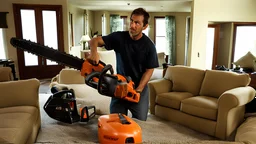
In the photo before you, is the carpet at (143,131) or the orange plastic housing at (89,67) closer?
the orange plastic housing at (89,67)

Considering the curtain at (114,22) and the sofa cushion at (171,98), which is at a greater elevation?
the curtain at (114,22)

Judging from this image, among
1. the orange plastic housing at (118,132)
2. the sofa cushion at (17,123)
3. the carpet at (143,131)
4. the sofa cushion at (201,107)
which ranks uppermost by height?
the orange plastic housing at (118,132)

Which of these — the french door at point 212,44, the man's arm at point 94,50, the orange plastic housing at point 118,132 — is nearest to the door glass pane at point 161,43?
the french door at point 212,44

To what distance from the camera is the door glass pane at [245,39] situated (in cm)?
612

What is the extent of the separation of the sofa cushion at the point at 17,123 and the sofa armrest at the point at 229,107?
2166 millimetres

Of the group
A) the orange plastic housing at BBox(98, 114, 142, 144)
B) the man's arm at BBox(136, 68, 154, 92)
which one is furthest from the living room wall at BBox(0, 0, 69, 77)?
the orange plastic housing at BBox(98, 114, 142, 144)

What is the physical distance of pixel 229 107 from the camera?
2398 millimetres

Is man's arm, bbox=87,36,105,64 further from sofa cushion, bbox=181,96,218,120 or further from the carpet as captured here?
sofa cushion, bbox=181,96,218,120

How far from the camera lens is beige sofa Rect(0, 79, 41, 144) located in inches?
70.1

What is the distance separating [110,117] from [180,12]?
861 centimetres

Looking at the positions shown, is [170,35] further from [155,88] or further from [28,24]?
[155,88]

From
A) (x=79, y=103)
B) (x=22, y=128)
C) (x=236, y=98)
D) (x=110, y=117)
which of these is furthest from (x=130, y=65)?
(x=79, y=103)

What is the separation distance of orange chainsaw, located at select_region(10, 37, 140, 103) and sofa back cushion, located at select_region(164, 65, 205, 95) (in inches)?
74.1

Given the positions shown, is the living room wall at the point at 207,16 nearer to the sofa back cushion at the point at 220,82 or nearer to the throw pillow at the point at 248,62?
the throw pillow at the point at 248,62
